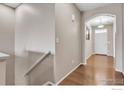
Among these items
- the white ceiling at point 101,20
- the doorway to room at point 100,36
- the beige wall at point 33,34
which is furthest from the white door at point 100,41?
the beige wall at point 33,34

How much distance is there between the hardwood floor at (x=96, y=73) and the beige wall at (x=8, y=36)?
584mm

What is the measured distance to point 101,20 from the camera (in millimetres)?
1556

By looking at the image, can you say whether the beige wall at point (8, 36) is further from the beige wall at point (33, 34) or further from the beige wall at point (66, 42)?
the beige wall at point (66, 42)

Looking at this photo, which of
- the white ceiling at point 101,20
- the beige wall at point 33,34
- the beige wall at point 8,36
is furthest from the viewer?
the white ceiling at point 101,20

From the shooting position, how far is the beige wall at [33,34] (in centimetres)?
136

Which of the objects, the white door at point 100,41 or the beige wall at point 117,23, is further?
the white door at point 100,41

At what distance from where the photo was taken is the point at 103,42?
159 centimetres

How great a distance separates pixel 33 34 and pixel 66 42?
43 centimetres

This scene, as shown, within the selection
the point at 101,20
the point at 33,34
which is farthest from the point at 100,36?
the point at 33,34

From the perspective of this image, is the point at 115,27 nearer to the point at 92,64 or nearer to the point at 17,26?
the point at 92,64

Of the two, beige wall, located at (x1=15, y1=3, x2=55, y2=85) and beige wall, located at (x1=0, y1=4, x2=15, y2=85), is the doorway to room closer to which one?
beige wall, located at (x1=15, y1=3, x2=55, y2=85)

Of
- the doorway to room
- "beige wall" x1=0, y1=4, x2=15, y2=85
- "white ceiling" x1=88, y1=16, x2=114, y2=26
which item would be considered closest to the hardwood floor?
the doorway to room

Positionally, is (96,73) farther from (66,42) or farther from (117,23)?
(117,23)

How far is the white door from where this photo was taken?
1.58m
